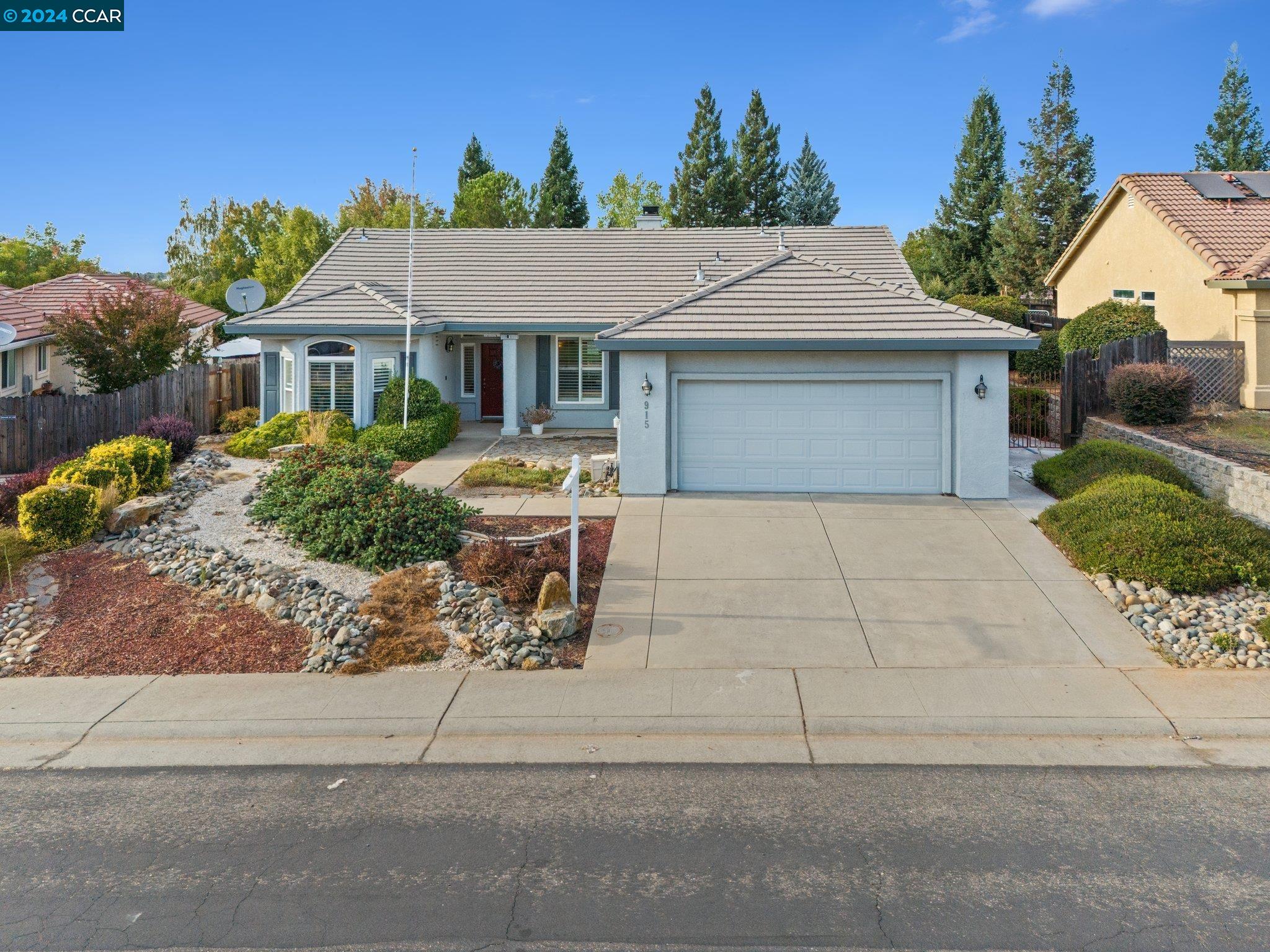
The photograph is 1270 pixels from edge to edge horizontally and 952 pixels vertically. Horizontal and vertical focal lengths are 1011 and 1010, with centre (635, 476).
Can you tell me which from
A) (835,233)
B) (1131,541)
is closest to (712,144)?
(835,233)

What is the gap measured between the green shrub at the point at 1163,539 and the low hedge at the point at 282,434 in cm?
1342

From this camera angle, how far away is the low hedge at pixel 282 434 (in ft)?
64.4

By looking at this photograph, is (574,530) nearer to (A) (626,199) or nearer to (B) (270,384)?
(B) (270,384)

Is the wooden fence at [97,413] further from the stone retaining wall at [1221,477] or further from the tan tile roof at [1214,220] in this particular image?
the tan tile roof at [1214,220]

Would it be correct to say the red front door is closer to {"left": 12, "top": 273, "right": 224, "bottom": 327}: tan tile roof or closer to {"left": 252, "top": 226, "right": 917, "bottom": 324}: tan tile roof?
{"left": 252, "top": 226, "right": 917, "bottom": 324}: tan tile roof

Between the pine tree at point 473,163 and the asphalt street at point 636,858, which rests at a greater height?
the pine tree at point 473,163

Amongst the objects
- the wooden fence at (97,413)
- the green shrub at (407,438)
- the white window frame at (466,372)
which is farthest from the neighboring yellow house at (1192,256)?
the wooden fence at (97,413)

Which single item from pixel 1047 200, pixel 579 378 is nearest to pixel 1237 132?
pixel 1047 200

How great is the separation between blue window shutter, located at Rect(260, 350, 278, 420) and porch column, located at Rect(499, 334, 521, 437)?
4.97 meters

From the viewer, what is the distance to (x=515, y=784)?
7.27 meters

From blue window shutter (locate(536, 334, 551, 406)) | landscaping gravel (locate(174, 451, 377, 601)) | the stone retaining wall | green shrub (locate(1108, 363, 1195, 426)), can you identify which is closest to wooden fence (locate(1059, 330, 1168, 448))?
green shrub (locate(1108, 363, 1195, 426))

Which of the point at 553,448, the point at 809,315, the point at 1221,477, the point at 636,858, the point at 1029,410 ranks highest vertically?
the point at 809,315

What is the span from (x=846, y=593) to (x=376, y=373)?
43.3 feet

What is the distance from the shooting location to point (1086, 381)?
67.0 feet
